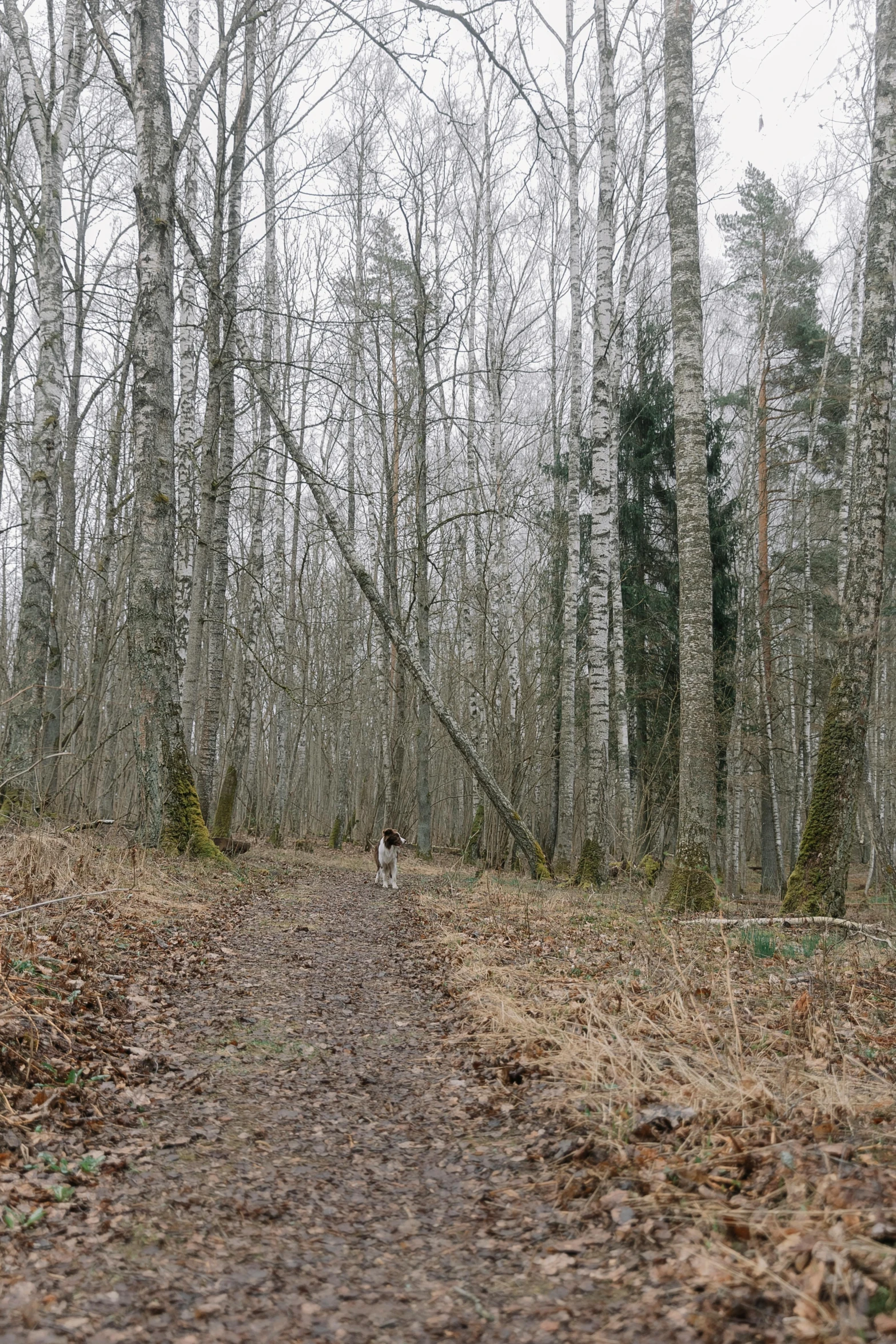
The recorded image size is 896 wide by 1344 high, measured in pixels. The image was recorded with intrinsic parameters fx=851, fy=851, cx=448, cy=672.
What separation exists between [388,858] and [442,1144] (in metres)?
9.23

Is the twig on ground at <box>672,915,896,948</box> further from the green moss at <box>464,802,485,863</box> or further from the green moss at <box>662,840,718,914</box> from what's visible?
the green moss at <box>464,802,485,863</box>

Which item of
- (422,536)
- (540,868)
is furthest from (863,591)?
(422,536)

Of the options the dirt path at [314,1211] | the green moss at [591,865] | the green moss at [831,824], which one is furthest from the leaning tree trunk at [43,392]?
the green moss at [831,824]

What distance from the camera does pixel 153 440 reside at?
372 inches

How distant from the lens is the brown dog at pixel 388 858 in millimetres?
12398

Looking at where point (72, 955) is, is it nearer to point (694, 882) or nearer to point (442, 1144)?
point (442, 1144)

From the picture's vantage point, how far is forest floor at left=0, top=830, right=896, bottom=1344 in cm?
210

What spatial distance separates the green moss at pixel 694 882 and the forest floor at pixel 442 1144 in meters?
2.17

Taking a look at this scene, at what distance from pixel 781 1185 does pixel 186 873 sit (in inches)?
289

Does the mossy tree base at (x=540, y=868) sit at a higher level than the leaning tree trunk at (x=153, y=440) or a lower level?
lower

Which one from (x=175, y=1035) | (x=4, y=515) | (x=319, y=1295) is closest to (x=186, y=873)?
(x=175, y=1035)

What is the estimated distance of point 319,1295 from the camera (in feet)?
7.37

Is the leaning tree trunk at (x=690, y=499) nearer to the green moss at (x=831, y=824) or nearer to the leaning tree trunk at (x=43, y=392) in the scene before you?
the green moss at (x=831, y=824)

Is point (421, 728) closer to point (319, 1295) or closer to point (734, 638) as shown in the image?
point (734, 638)
